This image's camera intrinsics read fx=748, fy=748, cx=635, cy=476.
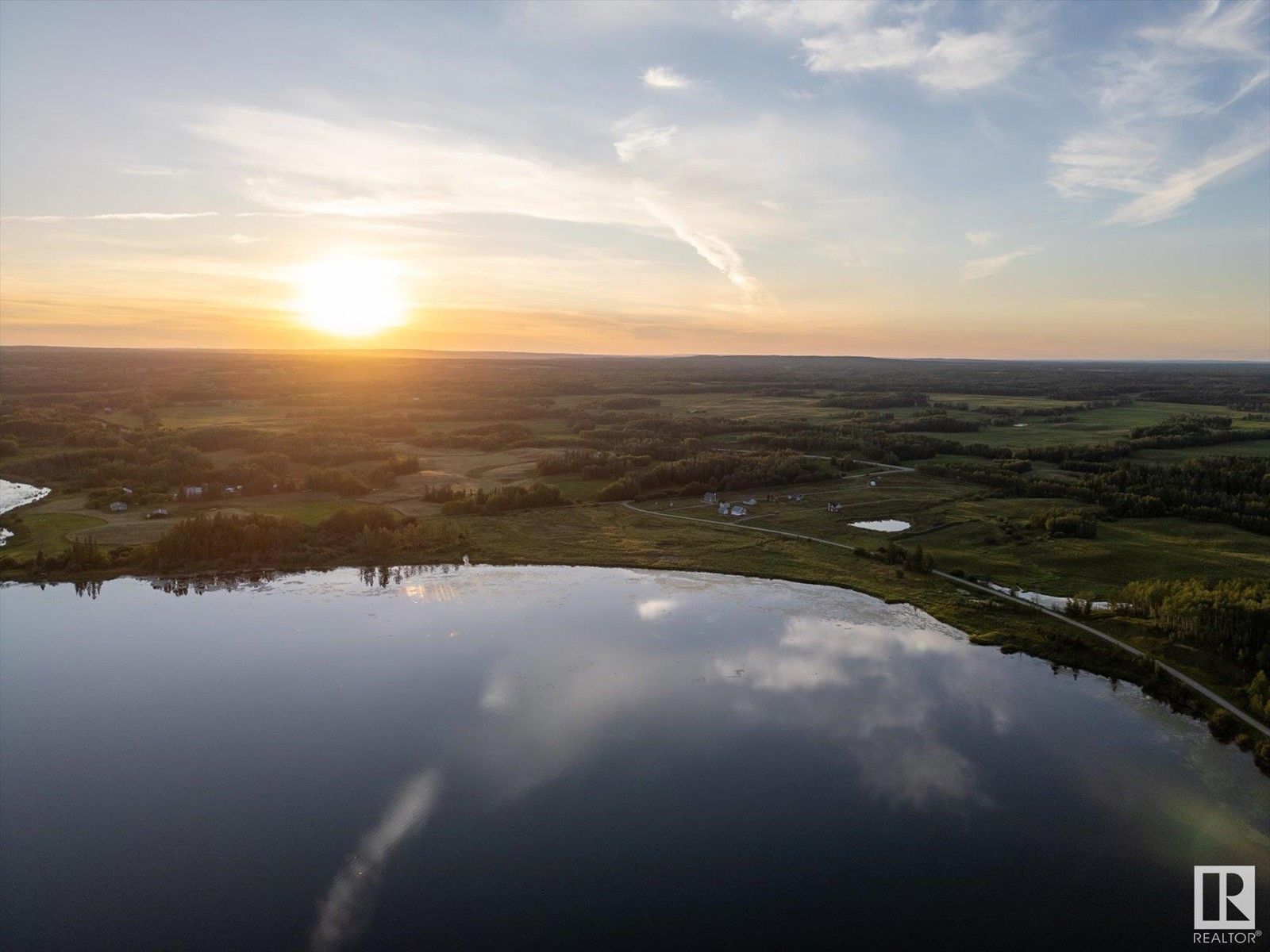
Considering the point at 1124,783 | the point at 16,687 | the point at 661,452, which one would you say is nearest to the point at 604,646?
the point at 1124,783

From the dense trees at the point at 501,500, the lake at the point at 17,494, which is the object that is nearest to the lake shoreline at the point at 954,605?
the dense trees at the point at 501,500

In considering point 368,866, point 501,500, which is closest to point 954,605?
point 368,866

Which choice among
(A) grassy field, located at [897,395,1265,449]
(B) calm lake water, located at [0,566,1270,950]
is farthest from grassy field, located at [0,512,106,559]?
(A) grassy field, located at [897,395,1265,449]

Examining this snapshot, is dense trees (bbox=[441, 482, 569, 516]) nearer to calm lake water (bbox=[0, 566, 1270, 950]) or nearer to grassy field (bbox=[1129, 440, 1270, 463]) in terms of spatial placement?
calm lake water (bbox=[0, 566, 1270, 950])

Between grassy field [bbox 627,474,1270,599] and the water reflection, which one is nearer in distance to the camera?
the water reflection

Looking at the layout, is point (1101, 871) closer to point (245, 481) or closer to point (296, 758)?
point (296, 758)

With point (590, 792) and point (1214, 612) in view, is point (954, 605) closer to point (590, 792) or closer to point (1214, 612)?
point (1214, 612)

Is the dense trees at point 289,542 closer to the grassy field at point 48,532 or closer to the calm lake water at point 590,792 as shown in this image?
the grassy field at point 48,532
